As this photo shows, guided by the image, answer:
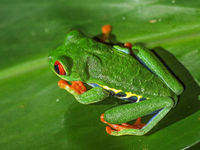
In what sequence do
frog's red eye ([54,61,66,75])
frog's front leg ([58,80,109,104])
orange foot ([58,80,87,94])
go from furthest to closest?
orange foot ([58,80,87,94]) < frog's front leg ([58,80,109,104]) < frog's red eye ([54,61,66,75])

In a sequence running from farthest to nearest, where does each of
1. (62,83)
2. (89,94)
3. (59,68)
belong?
(62,83), (89,94), (59,68)

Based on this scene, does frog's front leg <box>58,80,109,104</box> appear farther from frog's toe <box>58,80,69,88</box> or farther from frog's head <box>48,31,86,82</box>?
frog's head <box>48,31,86,82</box>

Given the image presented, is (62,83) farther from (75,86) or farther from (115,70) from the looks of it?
(115,70)

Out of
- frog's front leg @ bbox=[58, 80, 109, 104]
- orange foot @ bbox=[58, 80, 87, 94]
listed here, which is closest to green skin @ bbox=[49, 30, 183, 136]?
frog's front leg @ bbox=[58, 80, 109, 104]

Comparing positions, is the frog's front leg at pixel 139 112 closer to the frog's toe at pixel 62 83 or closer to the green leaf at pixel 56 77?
the green leaf at pixel 56 77

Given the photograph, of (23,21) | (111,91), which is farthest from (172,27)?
(23,21)

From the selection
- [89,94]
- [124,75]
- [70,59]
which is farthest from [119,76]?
[70,59]

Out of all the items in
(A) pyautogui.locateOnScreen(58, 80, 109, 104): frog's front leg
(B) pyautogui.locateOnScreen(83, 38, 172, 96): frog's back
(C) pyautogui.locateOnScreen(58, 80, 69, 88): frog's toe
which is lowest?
(A) pyautogui.locateOnScreen(58, 80, 109, 104): frog's front leg
